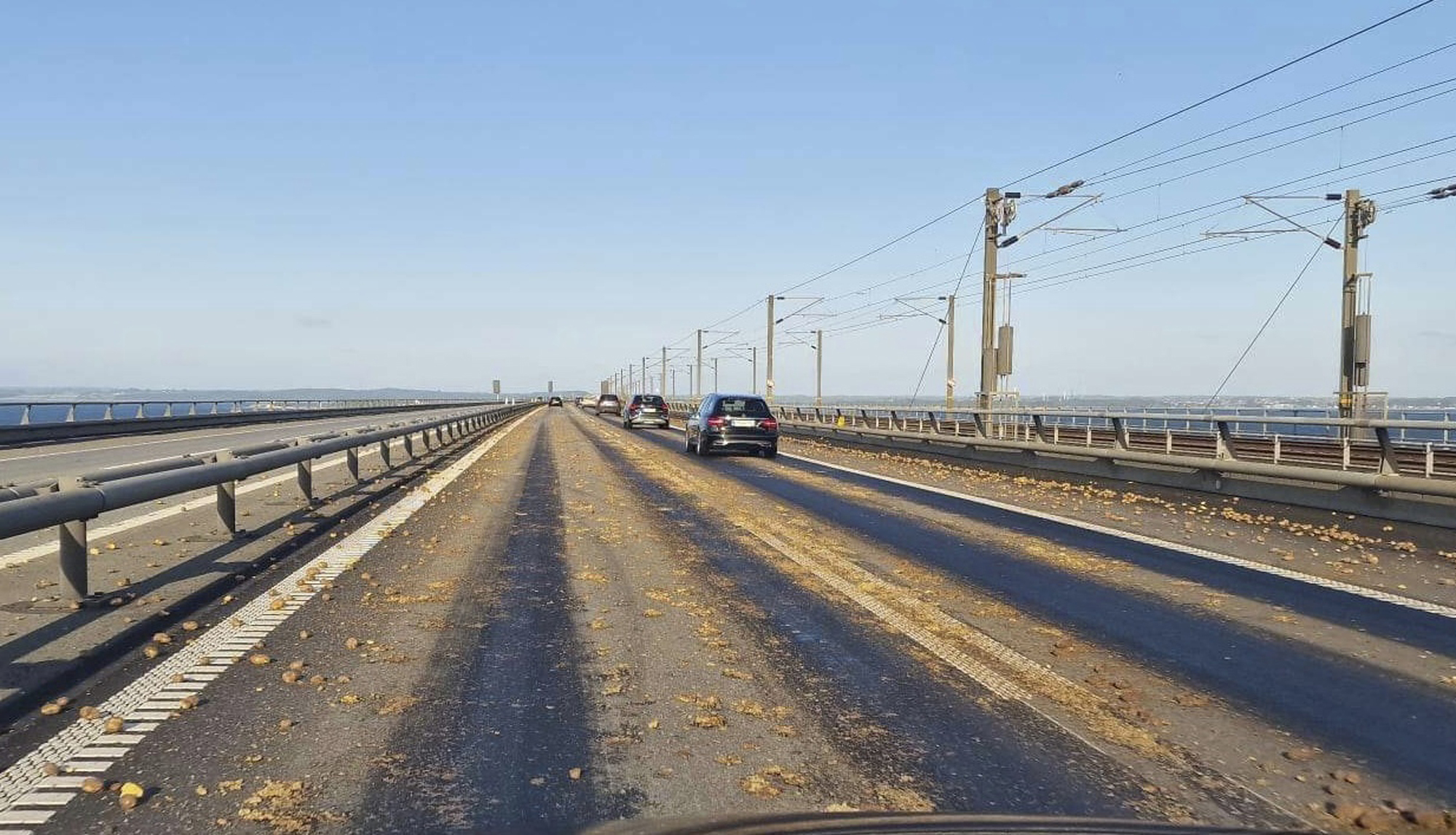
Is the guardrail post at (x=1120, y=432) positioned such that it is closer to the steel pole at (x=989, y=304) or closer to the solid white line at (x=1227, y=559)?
the solid white line at (x=1227, y=559)

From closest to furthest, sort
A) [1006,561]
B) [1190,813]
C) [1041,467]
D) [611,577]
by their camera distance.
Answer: [1190,813]
[611,577]
[1006,561]
[1041,467]

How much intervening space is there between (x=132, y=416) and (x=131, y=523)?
3788 centimetres

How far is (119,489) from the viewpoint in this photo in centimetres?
708

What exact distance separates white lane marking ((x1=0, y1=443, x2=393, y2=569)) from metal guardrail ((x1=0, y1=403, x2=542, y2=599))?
2.10 feet

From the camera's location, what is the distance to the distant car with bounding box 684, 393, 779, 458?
86.7 ft

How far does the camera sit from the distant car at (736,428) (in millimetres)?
26438

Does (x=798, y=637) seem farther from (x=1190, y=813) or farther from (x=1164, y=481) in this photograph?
(x=1164, y=481)

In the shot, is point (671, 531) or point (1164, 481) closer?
point (671, 531)

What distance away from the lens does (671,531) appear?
11.5 metres

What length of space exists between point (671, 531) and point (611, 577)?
3019mm

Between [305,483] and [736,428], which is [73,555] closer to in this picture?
[305,483]

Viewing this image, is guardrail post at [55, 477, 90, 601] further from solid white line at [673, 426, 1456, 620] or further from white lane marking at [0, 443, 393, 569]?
solid white line at [673, 426, 1456, 620]

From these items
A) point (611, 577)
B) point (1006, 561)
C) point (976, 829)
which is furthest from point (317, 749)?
point (1006, 561)

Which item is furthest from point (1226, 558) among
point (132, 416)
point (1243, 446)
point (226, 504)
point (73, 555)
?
point (132, 416)
